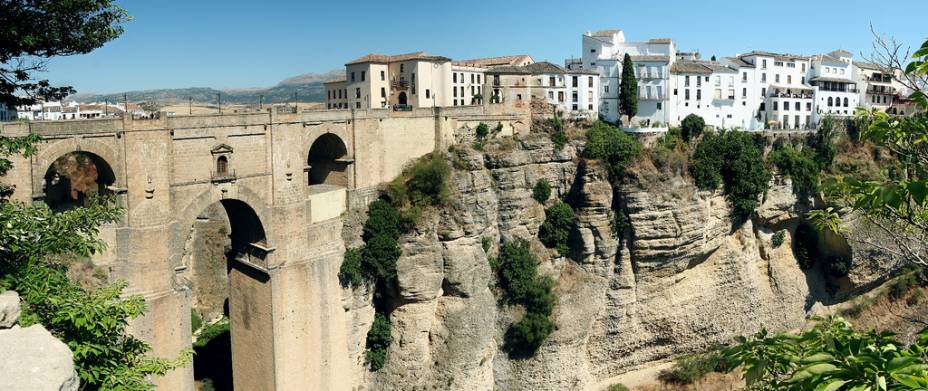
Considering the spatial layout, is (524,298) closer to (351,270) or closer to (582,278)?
(582,278)

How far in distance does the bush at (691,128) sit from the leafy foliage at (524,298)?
1108 cm

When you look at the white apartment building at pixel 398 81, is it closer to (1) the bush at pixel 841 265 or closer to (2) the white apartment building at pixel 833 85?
(1) the bush at pixel 841 265

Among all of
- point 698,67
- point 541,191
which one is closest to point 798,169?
point 698,67

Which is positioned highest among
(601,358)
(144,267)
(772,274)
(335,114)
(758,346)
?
(335,114)

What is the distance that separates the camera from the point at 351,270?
22500 millimetres

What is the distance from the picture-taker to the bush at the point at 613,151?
28.2 m

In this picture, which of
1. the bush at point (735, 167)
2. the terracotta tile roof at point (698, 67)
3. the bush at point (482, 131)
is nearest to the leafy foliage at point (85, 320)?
the bush at point (482, 131)

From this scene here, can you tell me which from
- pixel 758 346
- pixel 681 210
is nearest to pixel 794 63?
pixel 681 210

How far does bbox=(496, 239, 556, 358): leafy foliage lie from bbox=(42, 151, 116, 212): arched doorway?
44.6ft

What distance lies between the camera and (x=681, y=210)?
2809 cm

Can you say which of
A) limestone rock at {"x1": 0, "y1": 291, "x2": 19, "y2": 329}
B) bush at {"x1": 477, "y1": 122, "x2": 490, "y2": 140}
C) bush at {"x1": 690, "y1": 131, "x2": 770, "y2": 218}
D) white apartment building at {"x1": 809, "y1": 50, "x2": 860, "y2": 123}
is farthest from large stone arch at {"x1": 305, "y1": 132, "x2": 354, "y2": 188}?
white apartment building at {"x1": 809, "y1": 50, "x2": 860, "y2": 123}

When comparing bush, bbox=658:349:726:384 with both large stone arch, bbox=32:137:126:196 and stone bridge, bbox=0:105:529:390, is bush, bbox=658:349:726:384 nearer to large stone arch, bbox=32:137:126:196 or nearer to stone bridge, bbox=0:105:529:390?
stone bridge, bbox=0:105:529:390

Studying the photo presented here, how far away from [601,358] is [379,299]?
980cm

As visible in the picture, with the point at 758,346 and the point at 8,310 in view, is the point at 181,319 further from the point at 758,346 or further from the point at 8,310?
the point at 758,346
